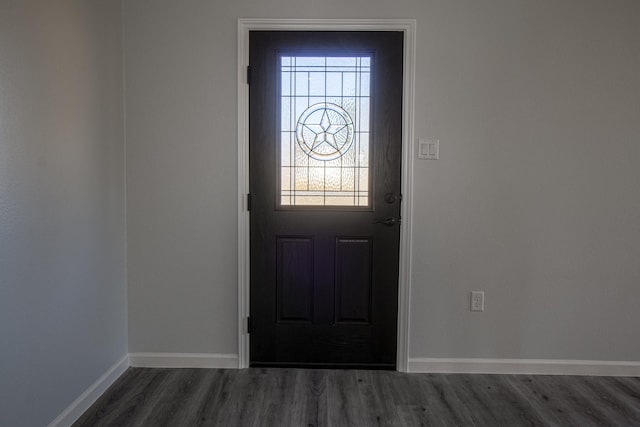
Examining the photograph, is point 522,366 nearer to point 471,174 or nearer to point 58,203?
point 471,174

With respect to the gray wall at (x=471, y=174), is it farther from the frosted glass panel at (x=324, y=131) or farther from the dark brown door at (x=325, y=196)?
the frosted glass panel at (x=324, y=131)

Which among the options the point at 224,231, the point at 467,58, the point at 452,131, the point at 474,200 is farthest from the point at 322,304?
the point at 467,58

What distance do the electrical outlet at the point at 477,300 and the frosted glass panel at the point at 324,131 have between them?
0.86m

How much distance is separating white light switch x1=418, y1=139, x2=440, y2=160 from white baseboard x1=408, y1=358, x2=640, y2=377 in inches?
48.9

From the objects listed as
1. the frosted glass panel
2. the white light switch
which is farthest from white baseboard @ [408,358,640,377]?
the white light switch

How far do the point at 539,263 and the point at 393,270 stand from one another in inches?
34.6

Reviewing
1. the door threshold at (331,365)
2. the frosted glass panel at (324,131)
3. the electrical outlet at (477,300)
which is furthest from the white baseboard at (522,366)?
the frosted glass panel at (324,131)

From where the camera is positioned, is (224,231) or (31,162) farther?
(224,231)

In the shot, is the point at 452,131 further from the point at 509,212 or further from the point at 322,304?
the point at 322,304

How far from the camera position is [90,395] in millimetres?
1986

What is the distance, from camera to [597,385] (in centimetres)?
225

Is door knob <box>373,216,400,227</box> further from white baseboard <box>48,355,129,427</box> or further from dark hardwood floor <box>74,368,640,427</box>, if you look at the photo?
white baseboard <box>48,355,129,427</box>

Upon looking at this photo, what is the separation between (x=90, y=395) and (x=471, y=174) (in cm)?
241

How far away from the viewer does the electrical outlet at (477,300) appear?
2.36m
